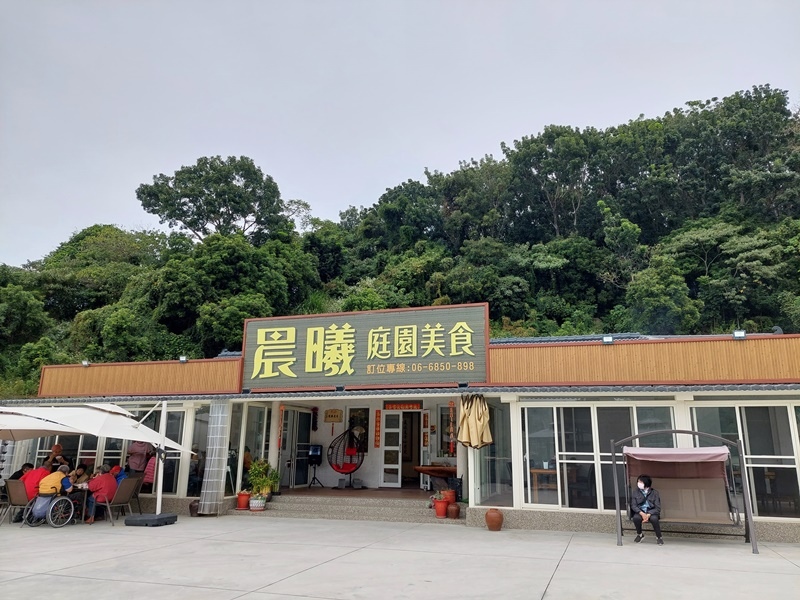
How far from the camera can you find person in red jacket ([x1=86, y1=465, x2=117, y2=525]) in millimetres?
10539

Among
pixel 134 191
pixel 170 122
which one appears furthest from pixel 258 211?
pixel 170 122

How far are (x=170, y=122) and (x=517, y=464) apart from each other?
29.5 feet

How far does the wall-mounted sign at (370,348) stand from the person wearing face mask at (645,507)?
3.27 meters

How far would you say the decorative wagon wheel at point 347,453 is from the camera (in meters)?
14.6

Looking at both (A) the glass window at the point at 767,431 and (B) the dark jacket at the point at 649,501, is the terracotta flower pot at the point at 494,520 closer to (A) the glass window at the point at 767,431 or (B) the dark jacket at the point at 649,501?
(B) the dark jacket at the point at 649,501

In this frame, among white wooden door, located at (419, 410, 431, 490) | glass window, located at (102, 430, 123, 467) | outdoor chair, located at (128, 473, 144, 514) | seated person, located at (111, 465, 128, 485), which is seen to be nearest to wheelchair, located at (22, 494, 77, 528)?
seated person, located at (111, 465, 128, 485)

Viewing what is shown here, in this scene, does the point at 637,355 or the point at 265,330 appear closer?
the point at 637,355

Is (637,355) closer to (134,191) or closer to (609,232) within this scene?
(609,232)

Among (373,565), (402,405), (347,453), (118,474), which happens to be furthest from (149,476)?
(373,565)

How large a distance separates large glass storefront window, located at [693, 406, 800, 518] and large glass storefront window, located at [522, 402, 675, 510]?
953 mm

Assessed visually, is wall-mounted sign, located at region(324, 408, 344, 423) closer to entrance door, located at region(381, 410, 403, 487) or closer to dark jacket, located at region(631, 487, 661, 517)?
entrance door, located at region(381, 410, 403, 487)

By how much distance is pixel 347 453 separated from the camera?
48.0 ft

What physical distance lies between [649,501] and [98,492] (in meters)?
9.78

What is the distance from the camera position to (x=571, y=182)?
35.4m
